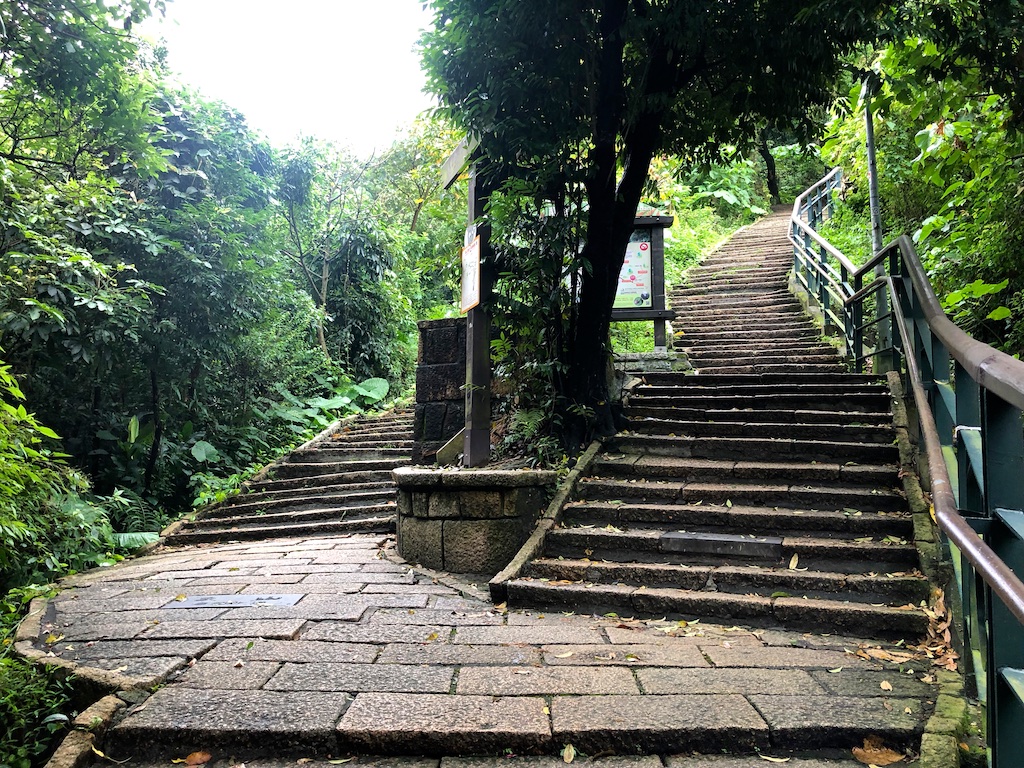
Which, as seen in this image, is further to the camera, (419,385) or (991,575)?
(419,385)

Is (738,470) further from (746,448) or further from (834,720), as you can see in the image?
(834,720)

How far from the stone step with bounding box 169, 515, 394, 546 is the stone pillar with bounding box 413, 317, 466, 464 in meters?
0.73

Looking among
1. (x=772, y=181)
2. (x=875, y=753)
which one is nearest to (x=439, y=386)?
(x=875, y=753)

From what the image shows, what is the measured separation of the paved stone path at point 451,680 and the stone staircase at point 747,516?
0.21 m

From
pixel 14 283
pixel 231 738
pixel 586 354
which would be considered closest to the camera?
pixel 231 738

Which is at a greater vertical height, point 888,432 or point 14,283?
point 14,283

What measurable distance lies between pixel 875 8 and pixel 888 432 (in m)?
3.06

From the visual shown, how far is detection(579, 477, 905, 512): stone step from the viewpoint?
15.4 feet

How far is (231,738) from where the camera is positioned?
A: 235 centimetres

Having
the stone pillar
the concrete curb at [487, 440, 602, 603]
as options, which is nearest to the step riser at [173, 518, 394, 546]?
the stone pillar

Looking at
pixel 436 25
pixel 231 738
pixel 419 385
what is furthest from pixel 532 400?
pixel 231 738

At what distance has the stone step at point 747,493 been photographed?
4.71 metres

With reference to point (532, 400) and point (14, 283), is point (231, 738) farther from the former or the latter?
point (14, 283)

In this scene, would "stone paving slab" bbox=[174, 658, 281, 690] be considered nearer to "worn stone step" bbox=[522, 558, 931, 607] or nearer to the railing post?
"worn stone step" bbox=[522, 558, 931, 607]
